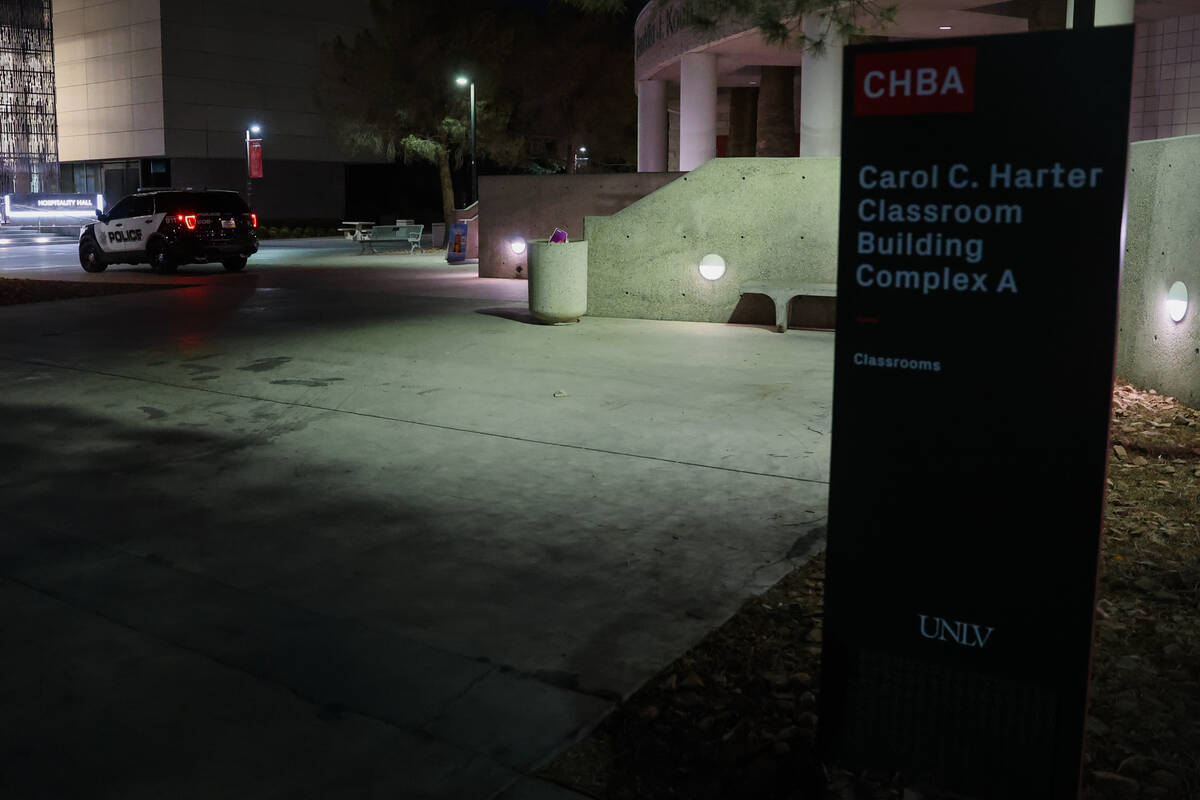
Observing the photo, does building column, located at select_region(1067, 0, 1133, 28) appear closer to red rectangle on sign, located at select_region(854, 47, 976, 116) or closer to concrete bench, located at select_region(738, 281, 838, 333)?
concrete bench, located at select_region(738, 281, 838, 333)

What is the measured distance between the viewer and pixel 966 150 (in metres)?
2.82

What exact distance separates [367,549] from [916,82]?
3.77m

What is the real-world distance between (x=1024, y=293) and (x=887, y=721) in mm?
1280

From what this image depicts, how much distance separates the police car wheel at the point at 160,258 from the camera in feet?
79.0

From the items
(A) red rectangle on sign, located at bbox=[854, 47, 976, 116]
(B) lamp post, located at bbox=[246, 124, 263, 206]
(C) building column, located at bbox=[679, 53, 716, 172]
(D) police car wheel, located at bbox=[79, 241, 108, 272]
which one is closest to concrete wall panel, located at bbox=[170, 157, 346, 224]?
(B) lamp post, located at bbox=[246, 124, 263, 206]

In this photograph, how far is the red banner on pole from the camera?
57625 mm

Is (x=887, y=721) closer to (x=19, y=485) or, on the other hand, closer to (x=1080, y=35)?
(x=1080, y=35)

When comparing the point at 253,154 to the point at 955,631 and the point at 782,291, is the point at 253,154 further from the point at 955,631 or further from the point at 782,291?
the point at 955,631

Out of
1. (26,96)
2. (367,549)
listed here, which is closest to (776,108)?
Answer: (367,549)

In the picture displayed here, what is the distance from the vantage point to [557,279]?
47.6 feet

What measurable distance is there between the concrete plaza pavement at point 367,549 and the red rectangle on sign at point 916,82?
7.24ft

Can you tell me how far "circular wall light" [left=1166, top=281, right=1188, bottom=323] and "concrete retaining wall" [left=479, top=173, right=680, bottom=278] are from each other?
39.1ft

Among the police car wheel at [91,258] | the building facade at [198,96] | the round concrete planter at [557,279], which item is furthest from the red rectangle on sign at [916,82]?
the building facade at [198,96]

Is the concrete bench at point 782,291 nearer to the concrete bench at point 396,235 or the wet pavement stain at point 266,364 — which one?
the wet pavement stain at point 266,364
